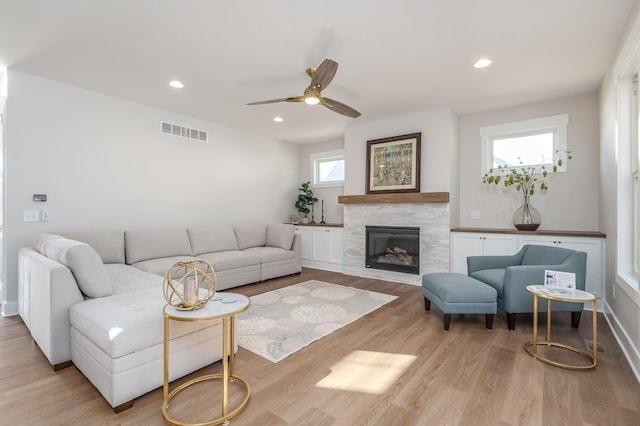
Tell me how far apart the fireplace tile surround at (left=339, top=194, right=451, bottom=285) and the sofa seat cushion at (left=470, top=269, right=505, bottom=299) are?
925 millimetres

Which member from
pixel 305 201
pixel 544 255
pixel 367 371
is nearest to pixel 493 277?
pixel 544 255

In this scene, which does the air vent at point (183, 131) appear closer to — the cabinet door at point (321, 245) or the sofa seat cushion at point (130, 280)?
the sofa seat cushion at point (130, 280)

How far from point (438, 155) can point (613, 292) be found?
2551 mm

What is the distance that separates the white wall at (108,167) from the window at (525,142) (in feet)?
13.7

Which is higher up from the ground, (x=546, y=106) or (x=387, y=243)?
(x=546, y=106)

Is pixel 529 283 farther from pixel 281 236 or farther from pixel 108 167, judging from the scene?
pixel 108 167

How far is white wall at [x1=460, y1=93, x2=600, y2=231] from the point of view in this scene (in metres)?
3.95

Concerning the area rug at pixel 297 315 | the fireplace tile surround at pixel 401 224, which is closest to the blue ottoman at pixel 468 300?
the area rug at pixel 297 315

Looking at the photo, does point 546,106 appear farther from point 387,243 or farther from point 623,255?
point 387,243

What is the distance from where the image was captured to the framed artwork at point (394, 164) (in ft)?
15.5

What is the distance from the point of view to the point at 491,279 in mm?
3227

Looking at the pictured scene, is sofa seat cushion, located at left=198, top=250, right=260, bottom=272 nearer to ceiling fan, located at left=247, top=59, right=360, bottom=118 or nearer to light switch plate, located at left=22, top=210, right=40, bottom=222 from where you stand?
light switch plate, located at left=22, top=210, right=40, bottom=222

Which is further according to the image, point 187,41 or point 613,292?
point 613,292

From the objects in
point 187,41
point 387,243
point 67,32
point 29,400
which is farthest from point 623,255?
point 67,32
